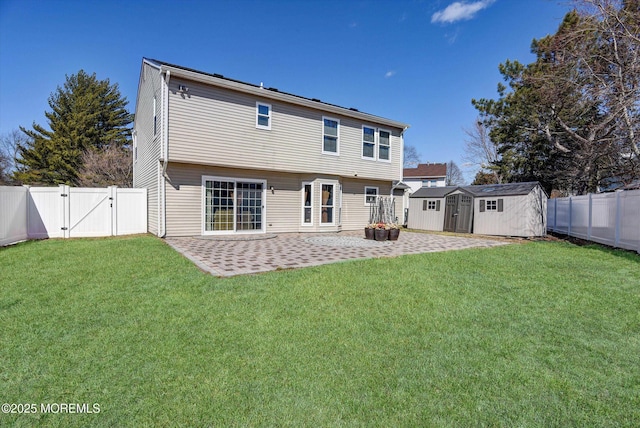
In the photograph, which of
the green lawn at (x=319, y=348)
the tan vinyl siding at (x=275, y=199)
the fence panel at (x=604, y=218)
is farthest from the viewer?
the tan vinyl siding at (x=275, y=199)

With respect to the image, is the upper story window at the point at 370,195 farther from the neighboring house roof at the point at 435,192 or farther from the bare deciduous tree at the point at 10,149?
the bare deciduous tree at the point at 10,149

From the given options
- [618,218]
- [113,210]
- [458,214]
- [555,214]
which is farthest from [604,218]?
[113,210]

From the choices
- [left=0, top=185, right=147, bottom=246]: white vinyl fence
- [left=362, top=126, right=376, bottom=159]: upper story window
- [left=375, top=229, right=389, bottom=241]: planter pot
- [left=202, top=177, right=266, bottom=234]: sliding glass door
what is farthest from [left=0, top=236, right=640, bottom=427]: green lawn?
[left=362, top=126, right=376, bottom=159]: upper story window

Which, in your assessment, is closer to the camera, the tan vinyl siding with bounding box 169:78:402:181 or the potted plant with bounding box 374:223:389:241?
the tan vinyl siding with bounding box 169:78:402:181

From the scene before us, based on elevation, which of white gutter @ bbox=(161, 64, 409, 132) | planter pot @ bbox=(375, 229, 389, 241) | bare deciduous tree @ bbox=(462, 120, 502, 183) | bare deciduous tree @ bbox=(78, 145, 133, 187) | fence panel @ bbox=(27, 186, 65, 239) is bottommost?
planter pot @ bbox=(375, 229, 389, 241)

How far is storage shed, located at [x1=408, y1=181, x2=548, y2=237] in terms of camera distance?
13.2 meters

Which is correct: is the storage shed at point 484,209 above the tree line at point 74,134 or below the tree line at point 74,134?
below

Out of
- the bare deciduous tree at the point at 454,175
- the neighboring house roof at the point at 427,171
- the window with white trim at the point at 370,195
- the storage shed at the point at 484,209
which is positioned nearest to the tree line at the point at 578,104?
the storage shed at the point at 484,209

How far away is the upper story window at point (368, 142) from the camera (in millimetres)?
14748

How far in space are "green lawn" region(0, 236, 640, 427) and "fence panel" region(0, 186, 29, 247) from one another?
457 centimetres

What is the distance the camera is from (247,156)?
11414mm

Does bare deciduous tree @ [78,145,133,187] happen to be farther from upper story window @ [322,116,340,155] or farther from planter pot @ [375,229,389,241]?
planter pot @ [375,229,389,241]

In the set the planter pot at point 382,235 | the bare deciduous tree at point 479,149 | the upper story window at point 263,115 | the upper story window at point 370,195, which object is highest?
the bare deciduous tree at point 479,149

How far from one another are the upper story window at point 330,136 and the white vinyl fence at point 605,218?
10.1 metres
